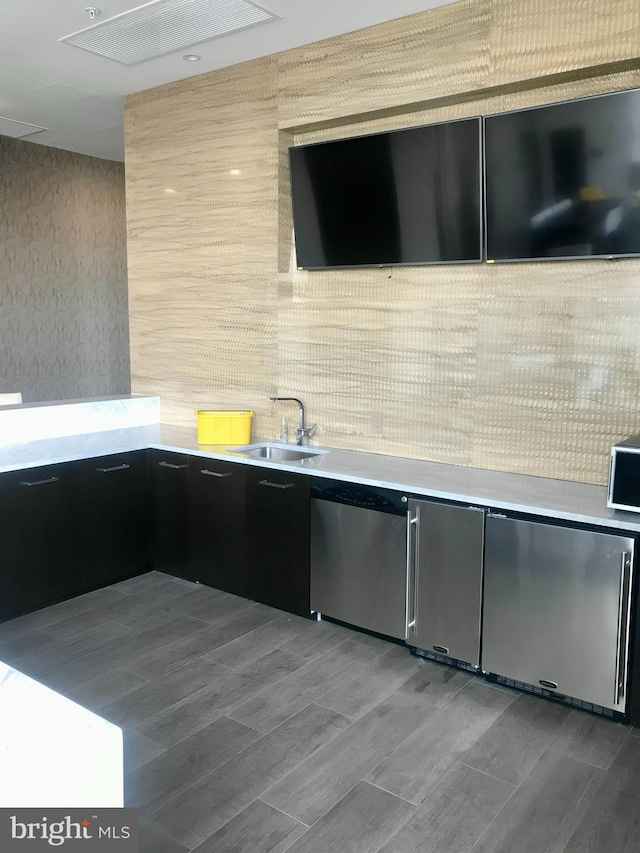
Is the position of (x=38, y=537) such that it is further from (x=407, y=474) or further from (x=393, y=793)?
(x=393, y=793)

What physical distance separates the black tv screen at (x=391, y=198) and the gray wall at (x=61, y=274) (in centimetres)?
315

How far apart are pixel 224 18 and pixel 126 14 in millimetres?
477

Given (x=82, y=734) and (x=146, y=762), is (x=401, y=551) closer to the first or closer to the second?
(x=146, y=762)

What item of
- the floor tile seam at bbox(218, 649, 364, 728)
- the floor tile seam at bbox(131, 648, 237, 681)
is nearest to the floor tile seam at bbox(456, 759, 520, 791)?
the floor tile seam at bbox(218, 649, 364, 728)

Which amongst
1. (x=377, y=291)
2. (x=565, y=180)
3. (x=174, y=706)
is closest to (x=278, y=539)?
(x=174, y=706)

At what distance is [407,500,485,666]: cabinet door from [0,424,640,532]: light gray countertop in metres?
0.09

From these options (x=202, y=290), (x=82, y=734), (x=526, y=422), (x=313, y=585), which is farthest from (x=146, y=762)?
(x=202, y=290)

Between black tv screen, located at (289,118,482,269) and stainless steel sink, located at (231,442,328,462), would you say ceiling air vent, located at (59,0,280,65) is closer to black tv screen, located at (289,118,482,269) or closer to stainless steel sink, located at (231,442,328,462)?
black tv screen, located at (289,118,482,269)

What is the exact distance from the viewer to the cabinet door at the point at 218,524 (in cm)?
383

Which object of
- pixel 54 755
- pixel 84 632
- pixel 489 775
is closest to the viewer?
pixel 54 755

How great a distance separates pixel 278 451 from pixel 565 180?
2.13 m

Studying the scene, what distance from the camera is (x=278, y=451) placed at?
4.18 m

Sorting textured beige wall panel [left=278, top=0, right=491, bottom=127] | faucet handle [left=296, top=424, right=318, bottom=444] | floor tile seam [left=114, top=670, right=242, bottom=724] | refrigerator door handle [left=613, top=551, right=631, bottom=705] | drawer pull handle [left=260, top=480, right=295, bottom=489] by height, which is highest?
textured beige wall panel [left=278, top=0, right=491, bottom=127]

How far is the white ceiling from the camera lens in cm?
334
